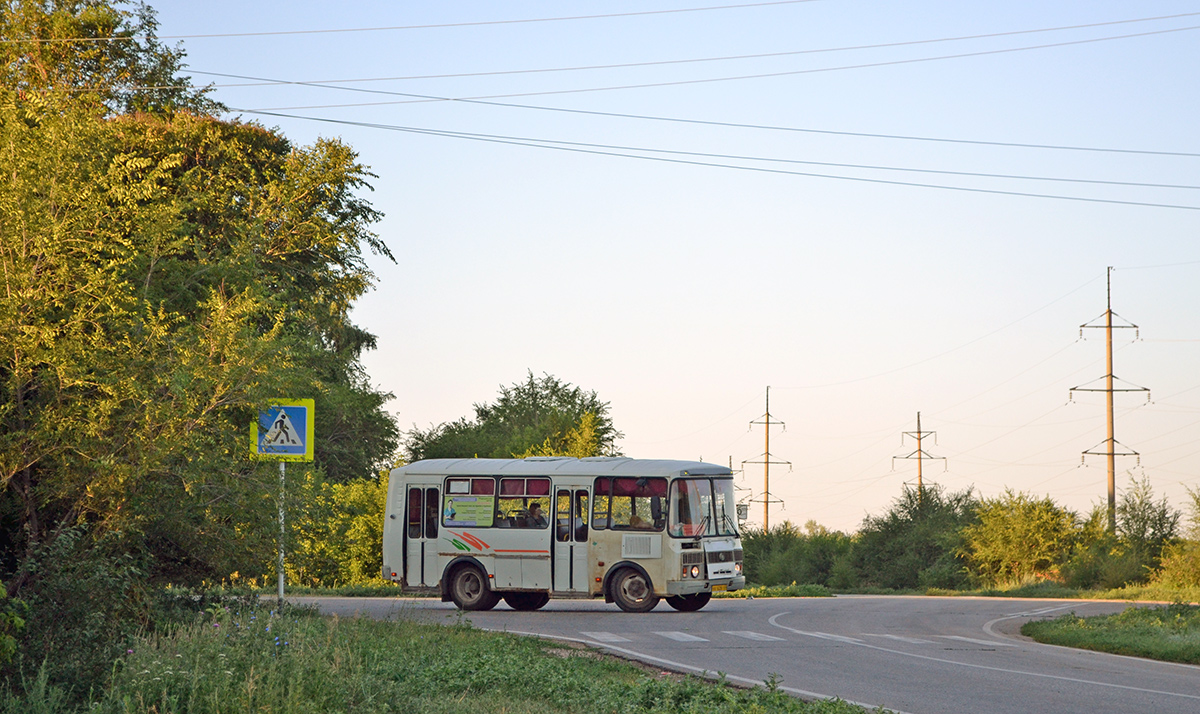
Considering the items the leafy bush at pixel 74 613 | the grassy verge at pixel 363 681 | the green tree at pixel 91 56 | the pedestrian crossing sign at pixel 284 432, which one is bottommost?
the grassy verge at pixel 363 681

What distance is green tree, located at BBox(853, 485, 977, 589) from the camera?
47.5 m

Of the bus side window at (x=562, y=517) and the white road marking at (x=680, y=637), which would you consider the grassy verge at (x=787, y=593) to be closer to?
the bus side window at (x=562, y=517)

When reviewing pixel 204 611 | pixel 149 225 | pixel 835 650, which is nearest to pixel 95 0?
pixel 149 225

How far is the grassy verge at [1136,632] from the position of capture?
1730cm

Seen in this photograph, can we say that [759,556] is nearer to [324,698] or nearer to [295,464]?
[295,464]

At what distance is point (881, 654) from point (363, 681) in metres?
9.11

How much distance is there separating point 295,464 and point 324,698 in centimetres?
786

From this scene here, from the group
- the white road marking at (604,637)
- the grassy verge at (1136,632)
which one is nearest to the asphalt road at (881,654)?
the white road marking at (604,637)

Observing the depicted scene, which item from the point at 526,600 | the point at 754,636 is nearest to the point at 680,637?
the point at 754,636

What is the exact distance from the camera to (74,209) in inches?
488

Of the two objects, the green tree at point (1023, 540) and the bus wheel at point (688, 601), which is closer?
the bus wheel at point (688, 601)

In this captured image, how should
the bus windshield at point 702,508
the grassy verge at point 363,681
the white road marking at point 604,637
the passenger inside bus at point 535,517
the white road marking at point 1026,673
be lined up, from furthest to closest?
the passenger inside bus at point 535,517
the bus windshield at point 702,508
the white road marking at point 604,637
the white road marking at point 1026,673
the grassy verge at point 363,681

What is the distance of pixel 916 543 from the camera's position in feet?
164

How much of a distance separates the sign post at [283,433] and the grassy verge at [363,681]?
1.88 metres
